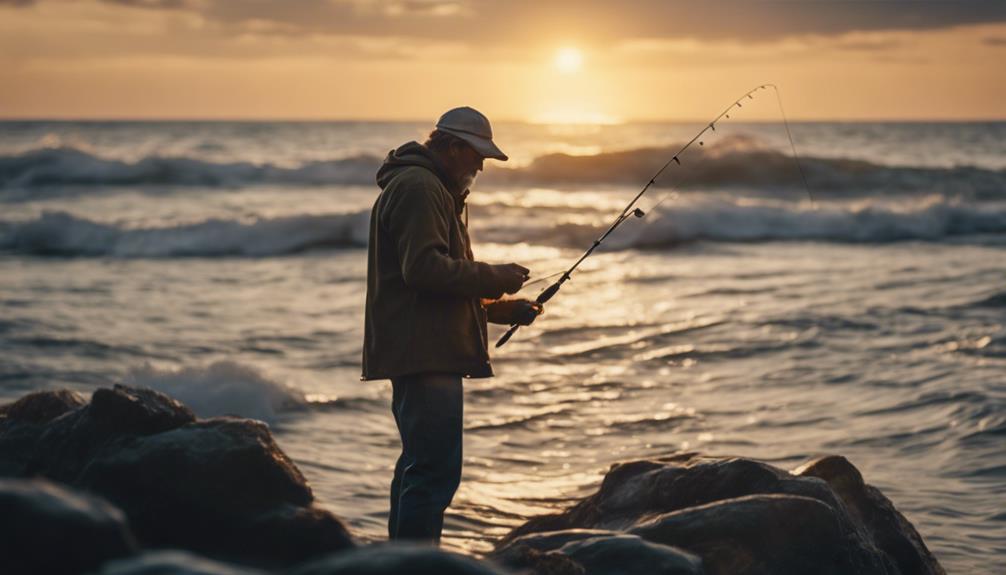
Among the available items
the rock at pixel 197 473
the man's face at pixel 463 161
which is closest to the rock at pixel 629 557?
the rock at pixel 197 473

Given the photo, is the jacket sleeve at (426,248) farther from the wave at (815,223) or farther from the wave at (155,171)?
the wave at (155,171)

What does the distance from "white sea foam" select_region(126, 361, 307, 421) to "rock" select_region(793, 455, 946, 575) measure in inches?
172

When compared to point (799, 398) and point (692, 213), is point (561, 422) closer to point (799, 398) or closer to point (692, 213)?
point (799, 398)

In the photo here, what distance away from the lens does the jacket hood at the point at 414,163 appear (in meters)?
4.21

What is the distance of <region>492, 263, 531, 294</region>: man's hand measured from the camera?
4.21 metres

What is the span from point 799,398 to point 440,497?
5639mm

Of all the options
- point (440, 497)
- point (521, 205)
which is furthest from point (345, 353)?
point (521, 205)

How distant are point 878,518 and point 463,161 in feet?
8.32

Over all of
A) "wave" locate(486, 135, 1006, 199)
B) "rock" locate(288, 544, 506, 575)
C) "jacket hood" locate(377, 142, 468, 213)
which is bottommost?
"rock" locate(288, 544, 506, 575)

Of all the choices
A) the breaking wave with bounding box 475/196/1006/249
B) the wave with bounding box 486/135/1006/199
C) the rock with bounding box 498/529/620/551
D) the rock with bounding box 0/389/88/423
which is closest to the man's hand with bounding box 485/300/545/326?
the rock with bounding box 498/529/620/551

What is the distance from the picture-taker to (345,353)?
1115 cm

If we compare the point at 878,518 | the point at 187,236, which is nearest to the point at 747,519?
the point at 878,518

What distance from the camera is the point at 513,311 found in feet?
15.2

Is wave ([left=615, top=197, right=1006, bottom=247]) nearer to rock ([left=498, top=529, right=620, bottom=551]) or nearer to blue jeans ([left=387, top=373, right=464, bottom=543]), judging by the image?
rock ([left=498, top=529, right=620, bottom=551])
